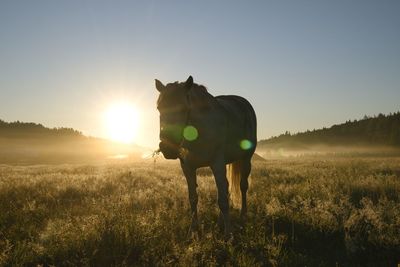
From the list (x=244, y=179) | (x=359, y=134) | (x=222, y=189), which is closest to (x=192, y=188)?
(x=222, y=189)

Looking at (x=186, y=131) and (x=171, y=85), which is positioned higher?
(x=171, y=85)

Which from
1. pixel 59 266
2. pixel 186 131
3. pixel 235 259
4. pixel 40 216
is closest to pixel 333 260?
pixel 235 259

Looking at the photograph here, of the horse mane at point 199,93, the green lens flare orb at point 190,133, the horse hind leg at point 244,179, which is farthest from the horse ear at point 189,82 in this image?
the horse hind leg at point 244,179

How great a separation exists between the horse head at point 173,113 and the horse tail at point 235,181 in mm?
3071

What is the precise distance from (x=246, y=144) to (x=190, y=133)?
2.31m

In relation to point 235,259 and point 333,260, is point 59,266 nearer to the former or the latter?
point 235,259

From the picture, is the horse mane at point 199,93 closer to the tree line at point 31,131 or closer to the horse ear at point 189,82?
the horse ear at point 189,82

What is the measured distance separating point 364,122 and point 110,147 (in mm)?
96460

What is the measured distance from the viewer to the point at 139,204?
8891mm

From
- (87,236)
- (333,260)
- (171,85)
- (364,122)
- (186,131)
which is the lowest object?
(333,260)

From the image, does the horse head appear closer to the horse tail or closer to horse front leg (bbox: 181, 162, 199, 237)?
horse front leg (bbox: 181, 162, 199, 237)

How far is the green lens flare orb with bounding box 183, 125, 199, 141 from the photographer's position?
18.0ft

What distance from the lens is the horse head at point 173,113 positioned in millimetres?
5090

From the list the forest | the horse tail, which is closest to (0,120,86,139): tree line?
the forest
